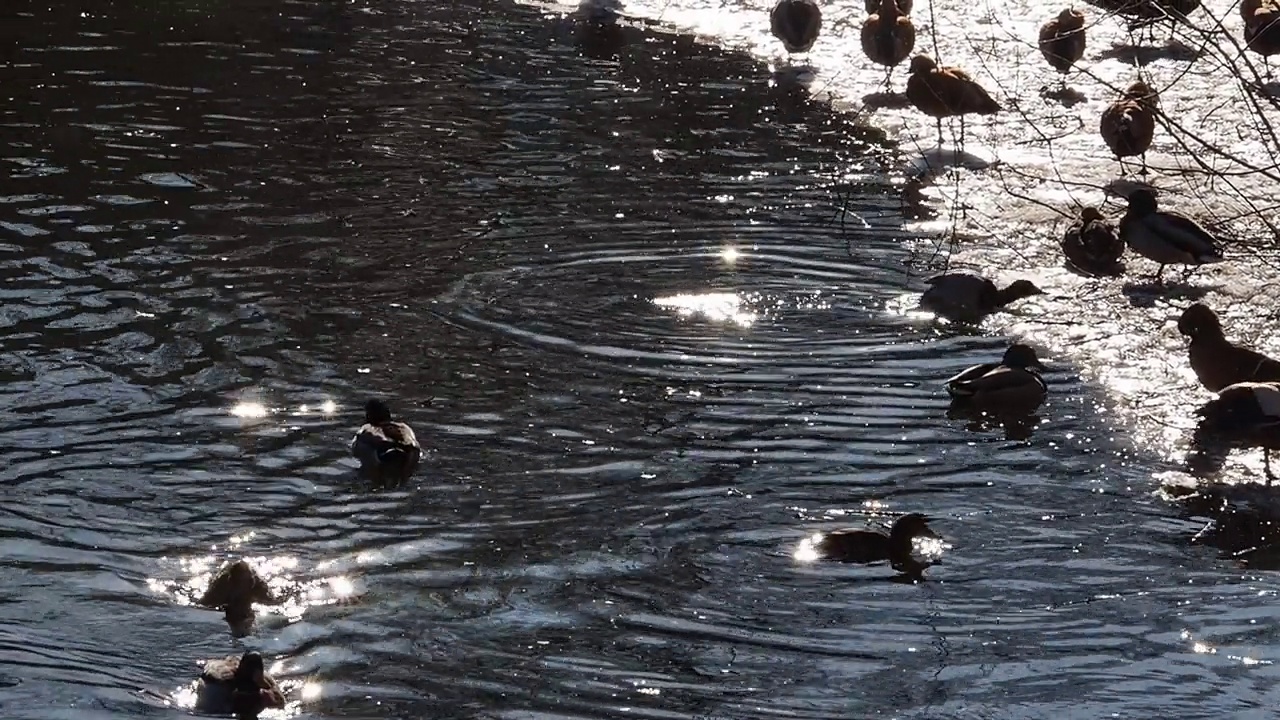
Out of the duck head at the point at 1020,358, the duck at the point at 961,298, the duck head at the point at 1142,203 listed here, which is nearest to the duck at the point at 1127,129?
the duck head at the point at 1142,203

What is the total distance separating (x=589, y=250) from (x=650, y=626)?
5571mm

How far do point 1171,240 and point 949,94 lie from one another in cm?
451

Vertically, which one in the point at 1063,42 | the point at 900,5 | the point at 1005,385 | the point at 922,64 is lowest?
the point at 900,5

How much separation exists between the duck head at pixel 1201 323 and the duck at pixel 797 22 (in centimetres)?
901

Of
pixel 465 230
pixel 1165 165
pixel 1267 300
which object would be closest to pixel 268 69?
pixel 465 230

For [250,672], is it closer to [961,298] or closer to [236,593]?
[236,593]

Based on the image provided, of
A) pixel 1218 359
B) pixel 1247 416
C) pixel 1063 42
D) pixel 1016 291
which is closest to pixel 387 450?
pixel 1247 416

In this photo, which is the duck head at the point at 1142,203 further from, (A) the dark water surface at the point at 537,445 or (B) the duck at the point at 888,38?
(B) the duck at the point at 888,38

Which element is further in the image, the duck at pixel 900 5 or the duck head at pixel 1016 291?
the duck at pixel 900 5

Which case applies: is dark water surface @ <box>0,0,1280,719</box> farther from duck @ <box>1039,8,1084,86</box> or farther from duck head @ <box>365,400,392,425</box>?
duck @ <box>1039,8,1084,86</box>

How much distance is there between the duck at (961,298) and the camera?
474 inches

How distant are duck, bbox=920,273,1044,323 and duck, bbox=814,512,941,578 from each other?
11.2 feet

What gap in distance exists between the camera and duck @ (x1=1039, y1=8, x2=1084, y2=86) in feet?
57.9

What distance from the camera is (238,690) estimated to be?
→ 277 inches
